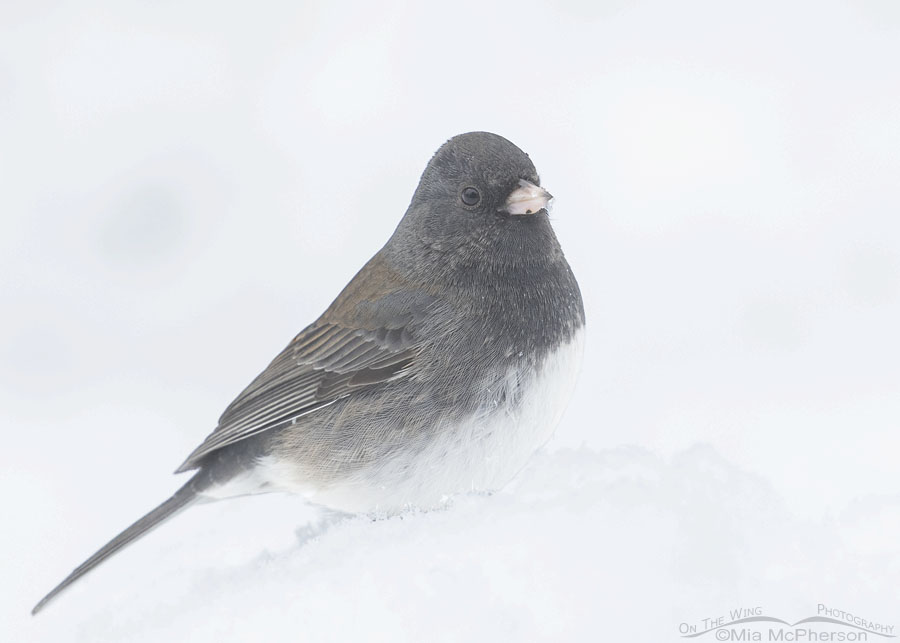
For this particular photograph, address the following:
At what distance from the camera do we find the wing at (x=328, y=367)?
9.65ft

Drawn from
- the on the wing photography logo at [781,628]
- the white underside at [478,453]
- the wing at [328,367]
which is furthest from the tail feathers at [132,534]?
the on the wing photography logo at [781,628]

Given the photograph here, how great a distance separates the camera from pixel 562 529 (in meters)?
2.33

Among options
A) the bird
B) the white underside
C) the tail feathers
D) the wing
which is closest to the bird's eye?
the bird

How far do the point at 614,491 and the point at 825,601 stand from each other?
23.6 inches

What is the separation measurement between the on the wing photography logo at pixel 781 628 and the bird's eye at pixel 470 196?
1.51 m

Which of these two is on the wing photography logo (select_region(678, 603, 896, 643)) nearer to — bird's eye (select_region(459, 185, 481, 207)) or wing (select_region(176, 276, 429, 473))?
wing (select_region(176, 276, 429, 473))

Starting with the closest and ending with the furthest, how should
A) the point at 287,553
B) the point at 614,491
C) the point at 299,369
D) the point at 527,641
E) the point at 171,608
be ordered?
the point at 527,641
the point at 614,491
the point at 171,608
the point at 287,553
the point at 299,369

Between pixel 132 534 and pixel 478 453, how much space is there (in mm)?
1258

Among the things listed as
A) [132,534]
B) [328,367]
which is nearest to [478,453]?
[328,367]

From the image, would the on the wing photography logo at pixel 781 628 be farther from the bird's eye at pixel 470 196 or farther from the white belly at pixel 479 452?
the bird's eye at pixel 470 196

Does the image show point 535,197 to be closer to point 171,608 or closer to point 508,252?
point 508,252

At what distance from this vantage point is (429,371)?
2.81 m

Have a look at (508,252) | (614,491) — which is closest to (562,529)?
(614,491)

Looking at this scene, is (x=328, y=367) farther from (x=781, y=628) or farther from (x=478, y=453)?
(x=781, y=628)
